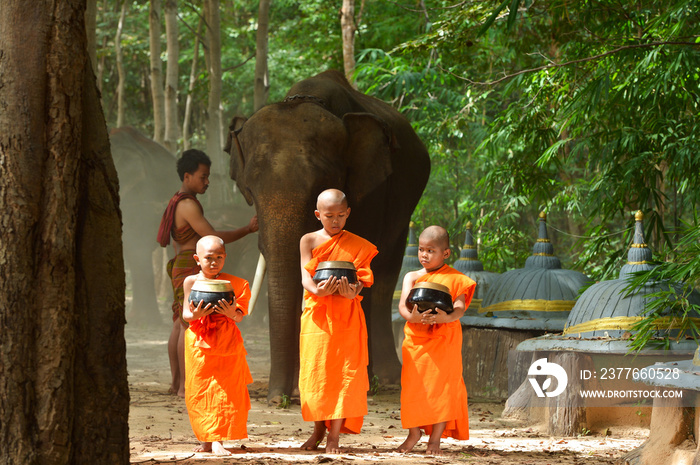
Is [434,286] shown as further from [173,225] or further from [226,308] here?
[173,225]

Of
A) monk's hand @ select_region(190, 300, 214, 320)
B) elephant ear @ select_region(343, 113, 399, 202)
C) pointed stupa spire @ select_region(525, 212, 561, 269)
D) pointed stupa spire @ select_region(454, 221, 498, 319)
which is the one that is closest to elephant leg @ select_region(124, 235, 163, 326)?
pointed stupa spire @ select_region(454, 221, 498, 319)

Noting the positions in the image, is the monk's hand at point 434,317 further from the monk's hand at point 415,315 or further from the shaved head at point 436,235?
the shaved head at point 436,235

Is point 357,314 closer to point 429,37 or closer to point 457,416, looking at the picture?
point 457,416

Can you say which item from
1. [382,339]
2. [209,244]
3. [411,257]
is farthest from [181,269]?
[411,257]

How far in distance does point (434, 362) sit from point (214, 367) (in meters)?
1.25

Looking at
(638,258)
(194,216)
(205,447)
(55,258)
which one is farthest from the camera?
(194,216)

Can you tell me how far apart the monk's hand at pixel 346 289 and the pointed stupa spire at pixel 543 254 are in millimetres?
3379

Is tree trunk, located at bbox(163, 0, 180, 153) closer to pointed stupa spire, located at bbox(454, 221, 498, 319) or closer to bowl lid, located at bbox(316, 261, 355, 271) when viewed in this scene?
pointed stupa spire, located at bbox(454, 221, 498, 319)

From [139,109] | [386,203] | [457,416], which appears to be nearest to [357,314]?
[457,416]

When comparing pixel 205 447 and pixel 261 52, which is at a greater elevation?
pixel 261 52

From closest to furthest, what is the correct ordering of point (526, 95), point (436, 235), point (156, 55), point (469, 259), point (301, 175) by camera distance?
point (436, 235), point (301, 175), point (469, 259), point (526, 95), point (156, 55)

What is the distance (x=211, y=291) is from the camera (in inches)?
179

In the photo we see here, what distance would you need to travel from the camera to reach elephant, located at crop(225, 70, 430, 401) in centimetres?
641

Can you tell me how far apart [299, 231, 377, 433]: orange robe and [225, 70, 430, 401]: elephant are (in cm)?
158
